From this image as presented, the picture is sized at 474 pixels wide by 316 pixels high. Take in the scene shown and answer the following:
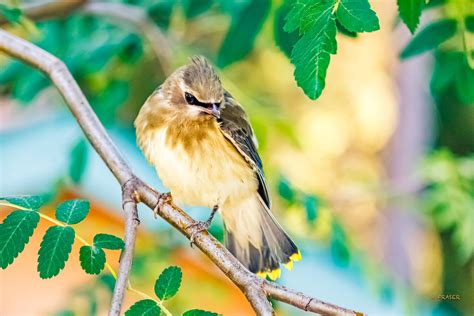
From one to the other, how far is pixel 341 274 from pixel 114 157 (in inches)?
153

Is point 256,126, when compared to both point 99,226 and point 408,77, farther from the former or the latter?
point 408,77

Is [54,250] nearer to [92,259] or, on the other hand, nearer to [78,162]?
[92,259]

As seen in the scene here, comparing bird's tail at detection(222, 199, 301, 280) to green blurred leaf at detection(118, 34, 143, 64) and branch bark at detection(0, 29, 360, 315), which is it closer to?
branch bark at detection(0, 29, 360, 315)

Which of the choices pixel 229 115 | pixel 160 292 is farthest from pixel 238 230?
pixel 160 292

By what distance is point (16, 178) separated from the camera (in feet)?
16.0

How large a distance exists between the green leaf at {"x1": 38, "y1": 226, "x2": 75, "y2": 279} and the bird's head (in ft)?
2.32

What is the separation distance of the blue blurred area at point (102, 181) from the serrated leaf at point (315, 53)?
112 inches

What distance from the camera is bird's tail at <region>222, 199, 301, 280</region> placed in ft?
7.20

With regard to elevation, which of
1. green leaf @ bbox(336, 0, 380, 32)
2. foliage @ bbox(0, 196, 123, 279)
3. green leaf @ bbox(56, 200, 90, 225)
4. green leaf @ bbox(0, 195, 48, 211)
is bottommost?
foliage @ bbox(0, 196, 123, 279)

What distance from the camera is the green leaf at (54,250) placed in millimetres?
1494

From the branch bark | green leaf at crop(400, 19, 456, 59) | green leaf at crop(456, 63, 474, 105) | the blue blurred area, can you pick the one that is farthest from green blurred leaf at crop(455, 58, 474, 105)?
the blue blurred area

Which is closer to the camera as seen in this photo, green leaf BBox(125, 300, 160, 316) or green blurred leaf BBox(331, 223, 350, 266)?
green leaf BBox(125, 300, 160, 316)

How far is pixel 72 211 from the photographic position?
1.60 meters

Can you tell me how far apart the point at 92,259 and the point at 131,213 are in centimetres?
16
